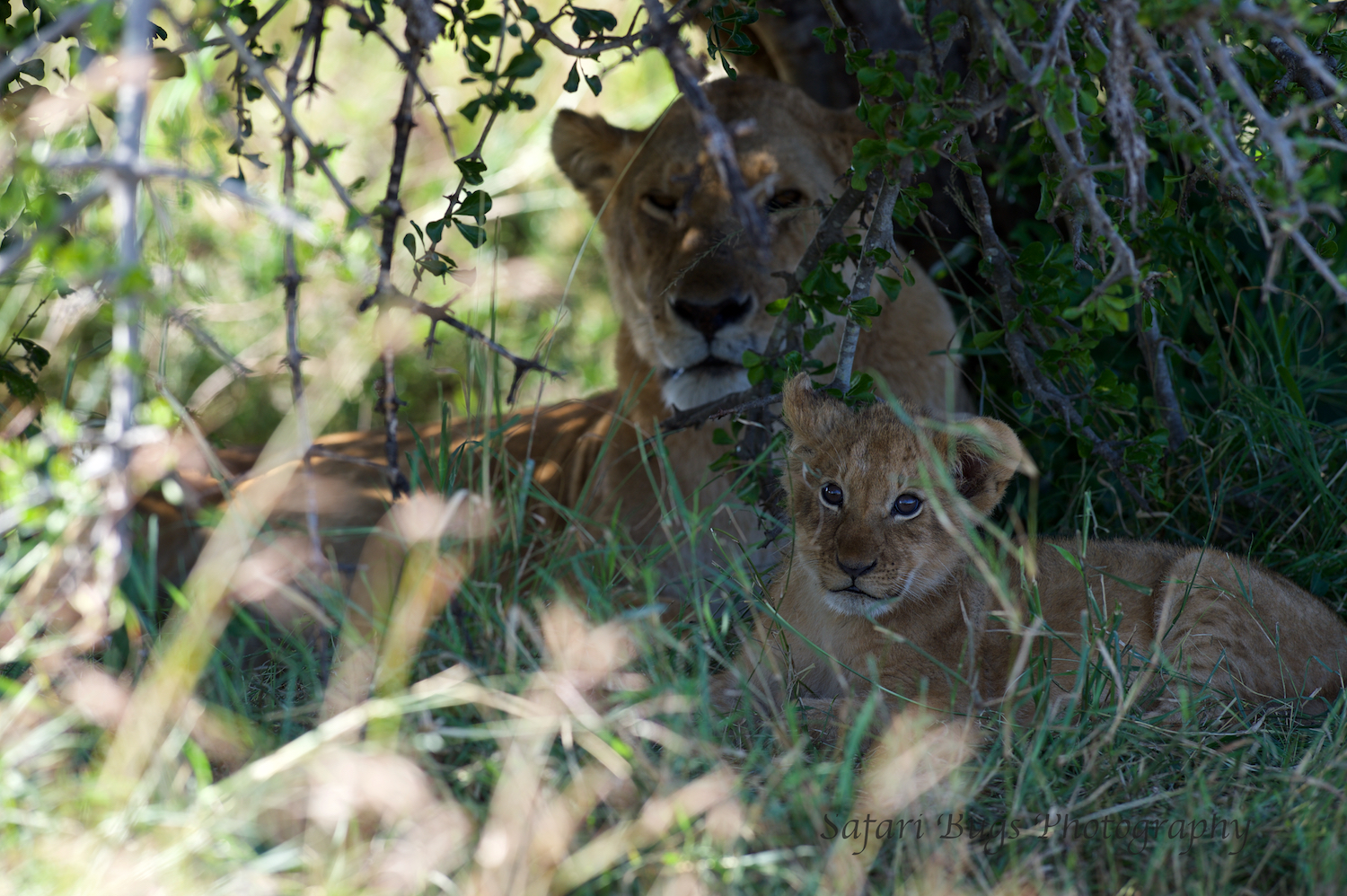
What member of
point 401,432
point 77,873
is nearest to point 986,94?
point 77,873

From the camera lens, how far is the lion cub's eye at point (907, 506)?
8.70 ft

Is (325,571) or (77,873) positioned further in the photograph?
(325,571)

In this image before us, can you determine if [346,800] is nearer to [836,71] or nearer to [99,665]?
[99,665]

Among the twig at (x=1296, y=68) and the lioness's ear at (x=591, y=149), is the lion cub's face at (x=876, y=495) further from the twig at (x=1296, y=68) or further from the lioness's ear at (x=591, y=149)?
the lioness's ear at (x=591, y=149)

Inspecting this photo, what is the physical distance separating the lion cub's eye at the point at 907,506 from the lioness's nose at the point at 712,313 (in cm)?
91

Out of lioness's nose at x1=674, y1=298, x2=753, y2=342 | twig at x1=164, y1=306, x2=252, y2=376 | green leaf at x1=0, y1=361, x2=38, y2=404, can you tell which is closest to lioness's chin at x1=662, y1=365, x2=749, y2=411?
lioness's nose at x1=674, y1=298, x2=753, y2=342

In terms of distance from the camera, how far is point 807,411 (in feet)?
8.94

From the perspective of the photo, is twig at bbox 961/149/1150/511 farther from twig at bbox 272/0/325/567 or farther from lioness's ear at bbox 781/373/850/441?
twig at bbox 272/0/325/567

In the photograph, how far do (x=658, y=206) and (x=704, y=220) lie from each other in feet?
1.30

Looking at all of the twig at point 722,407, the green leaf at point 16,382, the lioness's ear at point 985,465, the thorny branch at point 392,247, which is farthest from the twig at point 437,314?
the green leaf at point 16,382

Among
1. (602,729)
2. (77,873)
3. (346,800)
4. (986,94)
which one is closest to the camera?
(77,873)

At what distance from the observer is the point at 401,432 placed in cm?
476

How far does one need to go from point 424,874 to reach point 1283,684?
6.65ft

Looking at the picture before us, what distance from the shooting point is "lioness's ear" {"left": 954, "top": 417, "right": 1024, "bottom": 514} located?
256 centimetres
